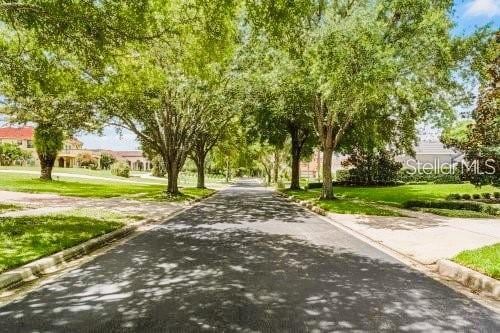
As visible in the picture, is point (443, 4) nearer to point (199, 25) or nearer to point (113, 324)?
point (199, 25)

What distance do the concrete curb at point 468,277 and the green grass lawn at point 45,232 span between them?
23.7ft

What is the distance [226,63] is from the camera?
24.1 meters

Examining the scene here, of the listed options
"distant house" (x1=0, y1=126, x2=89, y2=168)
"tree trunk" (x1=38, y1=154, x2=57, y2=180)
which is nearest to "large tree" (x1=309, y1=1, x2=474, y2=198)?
"tree trunk" (x1=38, y1=154, x2=57, y2=180)

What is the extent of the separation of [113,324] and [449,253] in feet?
23.9

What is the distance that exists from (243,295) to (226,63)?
19247 millimetres

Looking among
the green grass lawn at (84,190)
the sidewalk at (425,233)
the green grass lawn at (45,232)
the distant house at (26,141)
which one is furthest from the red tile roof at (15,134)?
the sidewalk at (425,233)

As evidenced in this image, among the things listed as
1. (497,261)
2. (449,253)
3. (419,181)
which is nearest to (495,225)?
(449,253)

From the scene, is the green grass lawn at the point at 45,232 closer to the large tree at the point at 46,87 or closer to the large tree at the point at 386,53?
the large tree at the point at 46,87

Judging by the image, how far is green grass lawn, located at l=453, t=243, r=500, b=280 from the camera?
7.44 m

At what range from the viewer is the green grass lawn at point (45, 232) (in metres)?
8.40

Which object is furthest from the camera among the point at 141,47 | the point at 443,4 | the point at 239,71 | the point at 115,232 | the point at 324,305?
the point at 239,71

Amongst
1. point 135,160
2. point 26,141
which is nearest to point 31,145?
point 26,141

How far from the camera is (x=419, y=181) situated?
173 ft

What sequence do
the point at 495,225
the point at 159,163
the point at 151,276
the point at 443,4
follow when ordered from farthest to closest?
the point at 159,163
the point at 443,4
the point at 495,225
the point at 151,276
